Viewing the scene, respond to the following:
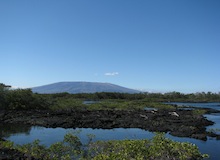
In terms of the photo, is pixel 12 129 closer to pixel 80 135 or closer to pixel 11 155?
pixel 80 135

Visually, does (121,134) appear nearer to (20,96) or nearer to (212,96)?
(20,96)

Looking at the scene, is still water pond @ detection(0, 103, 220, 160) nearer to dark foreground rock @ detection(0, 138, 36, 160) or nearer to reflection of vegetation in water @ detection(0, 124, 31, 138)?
reflection of vegetation in water @ detection(0, 124, 31, 138)

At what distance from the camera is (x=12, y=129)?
27234mm

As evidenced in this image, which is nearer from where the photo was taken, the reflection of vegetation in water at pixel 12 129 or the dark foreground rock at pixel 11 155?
the dark foreground rock at pixel 11 155

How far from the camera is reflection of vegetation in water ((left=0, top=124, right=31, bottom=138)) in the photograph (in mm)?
25031

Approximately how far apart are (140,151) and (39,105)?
3249cm

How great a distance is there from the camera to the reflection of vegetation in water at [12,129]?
25.0m

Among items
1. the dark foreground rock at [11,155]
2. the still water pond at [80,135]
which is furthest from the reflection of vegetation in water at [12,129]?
the dark foreground rock at [11,155]

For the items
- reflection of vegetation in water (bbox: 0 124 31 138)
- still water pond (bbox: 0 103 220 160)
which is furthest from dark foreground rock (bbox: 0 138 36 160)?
reflection of vegetation in water (bbox: 0 124 31 138)

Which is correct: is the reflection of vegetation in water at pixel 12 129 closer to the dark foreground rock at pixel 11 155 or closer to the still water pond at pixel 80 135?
the still water pond at pixel 80 135

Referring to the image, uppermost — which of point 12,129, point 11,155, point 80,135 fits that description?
point 11,155

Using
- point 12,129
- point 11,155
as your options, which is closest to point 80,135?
point 12,129

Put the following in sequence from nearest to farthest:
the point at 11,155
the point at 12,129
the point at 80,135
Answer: the point at 11,155
the point at 80,135
the point at 12,129

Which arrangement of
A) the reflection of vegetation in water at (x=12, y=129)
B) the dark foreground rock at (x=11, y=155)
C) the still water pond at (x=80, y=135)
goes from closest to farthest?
the dark foreground rock at (x=11, y=155) < the still water pond at (x=80, y=135) < the reflection of vegetation in water at (x=12, y=129)
